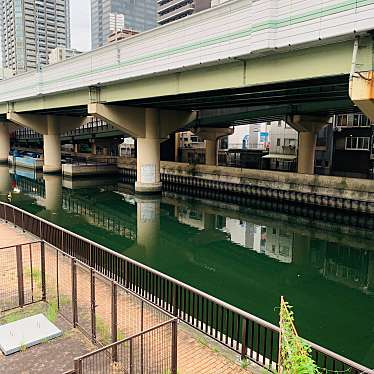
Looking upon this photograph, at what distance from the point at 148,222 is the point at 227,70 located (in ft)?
37.6

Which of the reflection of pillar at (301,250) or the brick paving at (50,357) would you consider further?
the reflection of pillar at (301,250)

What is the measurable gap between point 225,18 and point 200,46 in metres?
2.11

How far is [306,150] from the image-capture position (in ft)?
129

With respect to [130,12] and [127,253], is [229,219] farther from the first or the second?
[130,12]

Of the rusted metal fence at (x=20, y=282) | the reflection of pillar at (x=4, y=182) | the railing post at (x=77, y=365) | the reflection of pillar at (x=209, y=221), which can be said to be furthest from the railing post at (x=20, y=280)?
the reflection of pillar at (x=4, y=182)

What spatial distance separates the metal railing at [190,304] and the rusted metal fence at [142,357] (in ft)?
3.90

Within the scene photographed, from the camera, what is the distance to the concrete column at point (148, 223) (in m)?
20.9

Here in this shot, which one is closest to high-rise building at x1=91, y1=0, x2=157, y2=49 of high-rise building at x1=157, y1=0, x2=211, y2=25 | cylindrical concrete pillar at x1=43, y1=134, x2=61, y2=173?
high-rise building at x1=157, y1=0, x2=211, y2=25

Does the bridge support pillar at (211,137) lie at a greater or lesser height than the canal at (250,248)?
greater

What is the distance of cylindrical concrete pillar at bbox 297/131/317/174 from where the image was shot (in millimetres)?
39250

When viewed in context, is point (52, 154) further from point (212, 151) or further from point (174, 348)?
point (174, 348)

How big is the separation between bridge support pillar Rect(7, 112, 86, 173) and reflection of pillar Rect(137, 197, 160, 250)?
22.8 metres

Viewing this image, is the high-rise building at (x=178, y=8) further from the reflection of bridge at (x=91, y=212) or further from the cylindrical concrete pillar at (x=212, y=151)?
the reflection of bridge at (x=91, y=212)

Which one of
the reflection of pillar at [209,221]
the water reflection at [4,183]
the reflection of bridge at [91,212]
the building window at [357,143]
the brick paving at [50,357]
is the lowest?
the reflection of pillar at [209,221]
